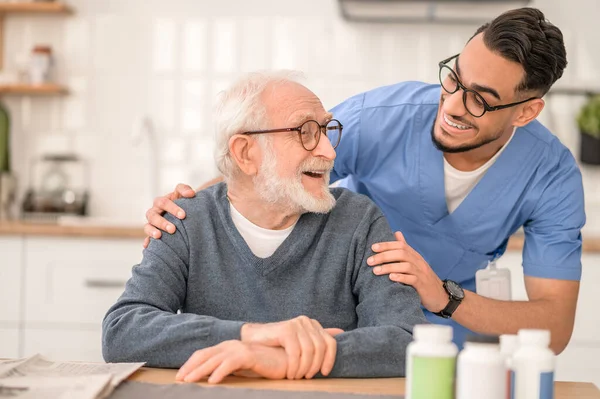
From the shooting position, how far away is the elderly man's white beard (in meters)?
1.67

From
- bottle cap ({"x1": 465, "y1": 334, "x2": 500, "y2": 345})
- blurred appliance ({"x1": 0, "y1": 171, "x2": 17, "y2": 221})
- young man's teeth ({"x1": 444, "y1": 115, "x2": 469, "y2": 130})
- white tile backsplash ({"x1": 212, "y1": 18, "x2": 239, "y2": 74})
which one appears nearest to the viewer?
bottle cap ({"x1": 465, "y1": 334, "x2": 500, "y2": 345})

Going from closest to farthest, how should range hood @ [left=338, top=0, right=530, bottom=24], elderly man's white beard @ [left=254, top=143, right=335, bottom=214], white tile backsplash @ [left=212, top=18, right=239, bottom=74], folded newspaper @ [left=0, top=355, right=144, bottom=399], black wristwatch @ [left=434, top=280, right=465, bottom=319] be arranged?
folded newspaper @ [left=0, top=355, right=144, bottom=399], elderly man's white beard @ [left=254, top=143, right=335, bottom=214], black wristwatch @ [left=434, top=280, right=465, bottom=319], range hood @ [left=338, top=0, right=530, bottom=24], white tile backsplash @ [left=212, top=18, right=239, bottom=74]

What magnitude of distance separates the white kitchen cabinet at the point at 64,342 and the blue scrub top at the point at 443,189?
1370 mm

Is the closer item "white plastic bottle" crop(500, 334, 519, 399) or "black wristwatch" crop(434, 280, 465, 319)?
"white plastic bottle" crop(500, 334, 519, 399)

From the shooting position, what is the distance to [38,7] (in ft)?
11.6

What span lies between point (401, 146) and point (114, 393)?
3.88 feet

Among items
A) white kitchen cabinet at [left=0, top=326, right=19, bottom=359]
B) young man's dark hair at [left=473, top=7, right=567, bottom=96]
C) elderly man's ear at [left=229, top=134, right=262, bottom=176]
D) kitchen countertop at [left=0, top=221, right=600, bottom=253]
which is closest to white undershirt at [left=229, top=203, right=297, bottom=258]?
elderly man's ear at [left=229, top=134, right=262, bottom=176]

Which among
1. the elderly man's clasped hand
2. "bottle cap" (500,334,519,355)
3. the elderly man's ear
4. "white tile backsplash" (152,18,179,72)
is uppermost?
"white tile backsplash" (152,18,179,72)

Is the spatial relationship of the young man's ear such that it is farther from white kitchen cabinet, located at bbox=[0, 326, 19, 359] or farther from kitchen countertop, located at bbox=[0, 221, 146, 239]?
white kitchen cabinet, located at bbox=[0, 326, 19, 359]

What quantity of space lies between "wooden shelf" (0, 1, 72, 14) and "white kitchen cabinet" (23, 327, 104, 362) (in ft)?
4.66

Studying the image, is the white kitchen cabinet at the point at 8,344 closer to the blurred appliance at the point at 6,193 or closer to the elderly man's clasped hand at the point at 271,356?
the blurred appliance at the point at 6,193

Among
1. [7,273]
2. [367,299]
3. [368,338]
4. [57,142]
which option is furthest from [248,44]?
[368,338]

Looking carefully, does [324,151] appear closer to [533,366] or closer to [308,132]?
[308,132]

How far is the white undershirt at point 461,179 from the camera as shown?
2.06 m
